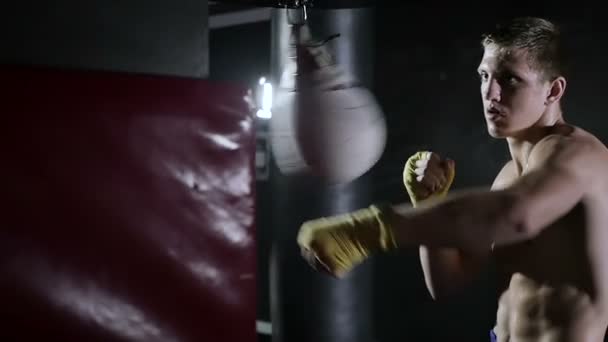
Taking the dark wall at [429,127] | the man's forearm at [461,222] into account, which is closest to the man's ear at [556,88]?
the man's forearm at [461,222]

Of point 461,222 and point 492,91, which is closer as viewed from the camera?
point 461,222

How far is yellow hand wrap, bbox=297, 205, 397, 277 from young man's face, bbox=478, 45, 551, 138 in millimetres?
640

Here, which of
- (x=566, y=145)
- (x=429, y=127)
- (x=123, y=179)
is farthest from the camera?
(x=429, y=127)

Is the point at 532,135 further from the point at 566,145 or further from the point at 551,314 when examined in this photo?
the point at 551,314

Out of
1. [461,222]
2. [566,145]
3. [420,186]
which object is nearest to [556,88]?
[566,145]

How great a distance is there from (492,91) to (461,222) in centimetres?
64

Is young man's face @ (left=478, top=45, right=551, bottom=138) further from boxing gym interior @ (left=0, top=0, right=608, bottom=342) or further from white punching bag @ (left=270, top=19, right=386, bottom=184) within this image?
boxing gym interior @ (left=0, top=0, right=608, bottom=342)

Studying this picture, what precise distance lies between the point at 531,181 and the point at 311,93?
1.06 m

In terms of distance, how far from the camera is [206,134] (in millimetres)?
1333

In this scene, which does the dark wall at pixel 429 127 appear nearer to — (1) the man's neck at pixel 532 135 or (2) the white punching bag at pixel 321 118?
(2) the white punching bag at pixel 321 118

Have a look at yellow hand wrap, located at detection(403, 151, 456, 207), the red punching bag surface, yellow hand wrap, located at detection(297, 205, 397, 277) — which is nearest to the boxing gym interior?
the red punching bag surface

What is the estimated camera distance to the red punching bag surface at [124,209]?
3.76 ft

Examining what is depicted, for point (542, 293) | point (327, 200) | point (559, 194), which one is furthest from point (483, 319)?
point (559, 194)

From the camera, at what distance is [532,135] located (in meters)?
1.78
